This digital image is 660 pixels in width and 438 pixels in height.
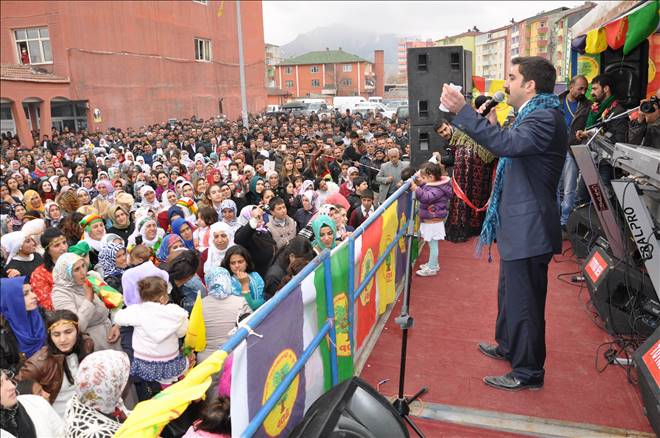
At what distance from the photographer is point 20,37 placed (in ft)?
82.2

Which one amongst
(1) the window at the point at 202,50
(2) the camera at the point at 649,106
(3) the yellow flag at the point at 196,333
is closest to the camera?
(3) the yellow flag at the point at 196,333

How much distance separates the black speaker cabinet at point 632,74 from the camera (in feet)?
24.5

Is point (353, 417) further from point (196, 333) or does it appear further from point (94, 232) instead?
point (94, 232)

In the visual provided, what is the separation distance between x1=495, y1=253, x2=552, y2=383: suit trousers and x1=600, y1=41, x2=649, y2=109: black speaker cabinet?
4.98 m

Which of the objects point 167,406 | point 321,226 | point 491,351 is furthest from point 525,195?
point 167,406

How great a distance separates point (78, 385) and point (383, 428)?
1642 millimetres

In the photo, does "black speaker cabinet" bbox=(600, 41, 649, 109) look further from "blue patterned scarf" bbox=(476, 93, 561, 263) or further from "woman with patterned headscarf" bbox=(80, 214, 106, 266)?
"woman with patterned headscarf" bbox=(80, 214, 106, 266)

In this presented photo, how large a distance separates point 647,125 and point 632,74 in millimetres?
2624

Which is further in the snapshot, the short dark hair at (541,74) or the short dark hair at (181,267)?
the short dark hair at (181,267)

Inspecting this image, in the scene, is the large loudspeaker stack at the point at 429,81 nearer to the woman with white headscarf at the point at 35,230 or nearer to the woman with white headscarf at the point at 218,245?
the woman with white headscarf at the point at 218,245

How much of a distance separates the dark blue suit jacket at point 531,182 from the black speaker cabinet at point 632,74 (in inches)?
189

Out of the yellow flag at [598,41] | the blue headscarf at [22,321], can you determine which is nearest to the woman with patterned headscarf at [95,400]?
the blue headscarf at [22,321]

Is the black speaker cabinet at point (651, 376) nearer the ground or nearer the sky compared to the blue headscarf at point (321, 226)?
nearer the ground

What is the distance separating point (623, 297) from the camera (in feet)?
14.8
